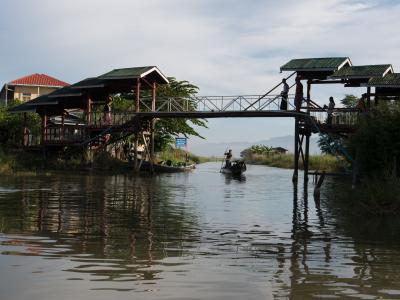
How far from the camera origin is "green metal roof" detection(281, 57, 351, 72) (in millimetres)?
28931

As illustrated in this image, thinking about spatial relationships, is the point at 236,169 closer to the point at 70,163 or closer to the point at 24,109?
the point at 70,163

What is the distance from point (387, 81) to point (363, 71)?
188cm

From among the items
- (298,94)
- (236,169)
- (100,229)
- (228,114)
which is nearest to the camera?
(100,229)

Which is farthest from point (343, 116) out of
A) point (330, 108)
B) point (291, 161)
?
point (291, 161)

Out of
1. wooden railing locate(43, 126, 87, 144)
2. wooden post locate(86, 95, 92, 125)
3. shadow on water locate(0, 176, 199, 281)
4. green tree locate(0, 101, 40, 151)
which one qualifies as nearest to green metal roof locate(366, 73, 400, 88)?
shadow on water locate(0, 176, 199, 281)

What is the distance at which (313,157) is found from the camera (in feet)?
165

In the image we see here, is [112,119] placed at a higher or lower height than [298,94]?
lower

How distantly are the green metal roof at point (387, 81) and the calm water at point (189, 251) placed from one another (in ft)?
39.0

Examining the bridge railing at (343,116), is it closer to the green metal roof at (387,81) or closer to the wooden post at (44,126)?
the green metal roof at (387,81)

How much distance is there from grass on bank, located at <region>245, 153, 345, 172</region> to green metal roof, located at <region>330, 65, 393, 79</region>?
5.88m

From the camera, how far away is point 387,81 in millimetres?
26938

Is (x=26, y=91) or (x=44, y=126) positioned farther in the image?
(x=26, y=91)

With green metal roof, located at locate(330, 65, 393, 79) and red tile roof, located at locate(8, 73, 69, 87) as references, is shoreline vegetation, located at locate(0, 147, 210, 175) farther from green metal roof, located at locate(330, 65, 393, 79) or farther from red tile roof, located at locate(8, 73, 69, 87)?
red tile roof, located at locate(8, 73, 69, 87)

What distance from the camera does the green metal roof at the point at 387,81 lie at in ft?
86.8
